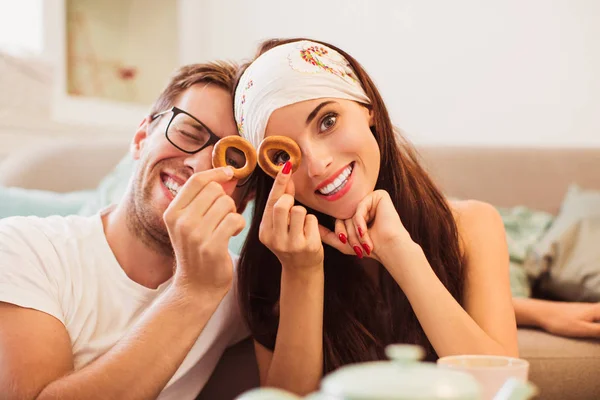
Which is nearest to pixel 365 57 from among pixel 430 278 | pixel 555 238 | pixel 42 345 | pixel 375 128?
pixel 555 238

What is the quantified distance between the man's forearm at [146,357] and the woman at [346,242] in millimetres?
Result: 225

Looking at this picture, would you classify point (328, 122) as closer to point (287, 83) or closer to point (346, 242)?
point (287, 83)

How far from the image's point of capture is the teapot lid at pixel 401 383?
1.86 feet

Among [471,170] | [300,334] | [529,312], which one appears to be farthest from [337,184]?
[471,170]

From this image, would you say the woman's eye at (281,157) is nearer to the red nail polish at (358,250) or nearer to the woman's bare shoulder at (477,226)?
the red nail polish at (358,250)

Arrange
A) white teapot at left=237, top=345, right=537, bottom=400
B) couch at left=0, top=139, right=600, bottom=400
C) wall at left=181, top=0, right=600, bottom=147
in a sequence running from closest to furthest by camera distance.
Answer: white teapot at left=237, top=345, right=537, bottom=400 < couch at left=0, top=139, right=600, bottom=400 < wall at left=181, top=0, right=600, bottom=147

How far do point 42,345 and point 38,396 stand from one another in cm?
12

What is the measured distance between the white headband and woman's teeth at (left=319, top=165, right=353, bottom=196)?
174mm

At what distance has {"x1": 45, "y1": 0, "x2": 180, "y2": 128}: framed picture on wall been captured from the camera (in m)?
3.77

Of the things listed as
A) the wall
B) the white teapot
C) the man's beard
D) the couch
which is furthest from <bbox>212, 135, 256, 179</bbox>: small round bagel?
the wall

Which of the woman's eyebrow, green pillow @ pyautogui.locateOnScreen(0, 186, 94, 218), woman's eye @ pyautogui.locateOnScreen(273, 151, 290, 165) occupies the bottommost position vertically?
green pillow @ pyautogui.locateOnScreen(0, 186, 94, 218)

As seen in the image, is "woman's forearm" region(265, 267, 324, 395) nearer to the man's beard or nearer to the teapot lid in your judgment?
the man's beard

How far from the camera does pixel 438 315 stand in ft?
4.47

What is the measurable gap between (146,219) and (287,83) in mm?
465
